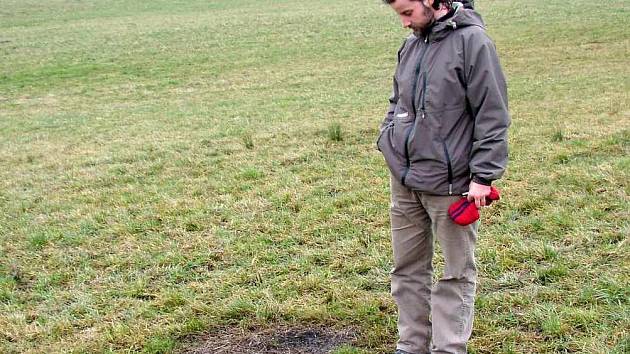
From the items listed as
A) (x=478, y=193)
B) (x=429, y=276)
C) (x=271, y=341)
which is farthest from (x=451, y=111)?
(x=271, y=341)

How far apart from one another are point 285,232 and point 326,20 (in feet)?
77.9

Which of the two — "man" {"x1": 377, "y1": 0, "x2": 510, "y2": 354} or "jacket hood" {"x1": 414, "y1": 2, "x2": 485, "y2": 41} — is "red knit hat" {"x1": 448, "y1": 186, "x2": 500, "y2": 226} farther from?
"jacket hood" {"x1": 414, "y1": 2, "x2": 485, "y2": 41}

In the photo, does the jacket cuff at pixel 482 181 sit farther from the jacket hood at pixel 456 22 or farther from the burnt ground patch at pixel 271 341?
the burnt ground patch at pixel 271 341

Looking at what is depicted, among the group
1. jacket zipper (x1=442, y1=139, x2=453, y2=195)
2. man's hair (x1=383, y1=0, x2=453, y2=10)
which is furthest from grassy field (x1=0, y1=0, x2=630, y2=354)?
man's hair (x1=383, y1=0, x2=453, y2=10)

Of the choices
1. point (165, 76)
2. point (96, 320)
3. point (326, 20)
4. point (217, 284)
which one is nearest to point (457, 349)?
point (217, 284)

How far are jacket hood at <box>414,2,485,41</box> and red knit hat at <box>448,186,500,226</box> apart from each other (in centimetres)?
76

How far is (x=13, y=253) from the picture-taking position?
5.93m

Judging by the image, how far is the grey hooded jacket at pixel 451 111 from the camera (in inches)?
125

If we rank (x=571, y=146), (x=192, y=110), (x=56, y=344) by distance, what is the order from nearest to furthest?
(x=56, y=344) → (x=571, y=146) → (x=192, y=110)

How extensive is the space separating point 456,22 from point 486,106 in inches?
16.3

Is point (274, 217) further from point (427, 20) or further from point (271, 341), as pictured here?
point (427, 20)

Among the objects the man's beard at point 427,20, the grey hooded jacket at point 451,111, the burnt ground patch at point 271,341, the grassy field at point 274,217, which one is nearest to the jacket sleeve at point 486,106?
the grey hooded jacket at point 451,111

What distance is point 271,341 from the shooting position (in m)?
4.21

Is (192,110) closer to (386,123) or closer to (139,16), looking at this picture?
(386,123)
